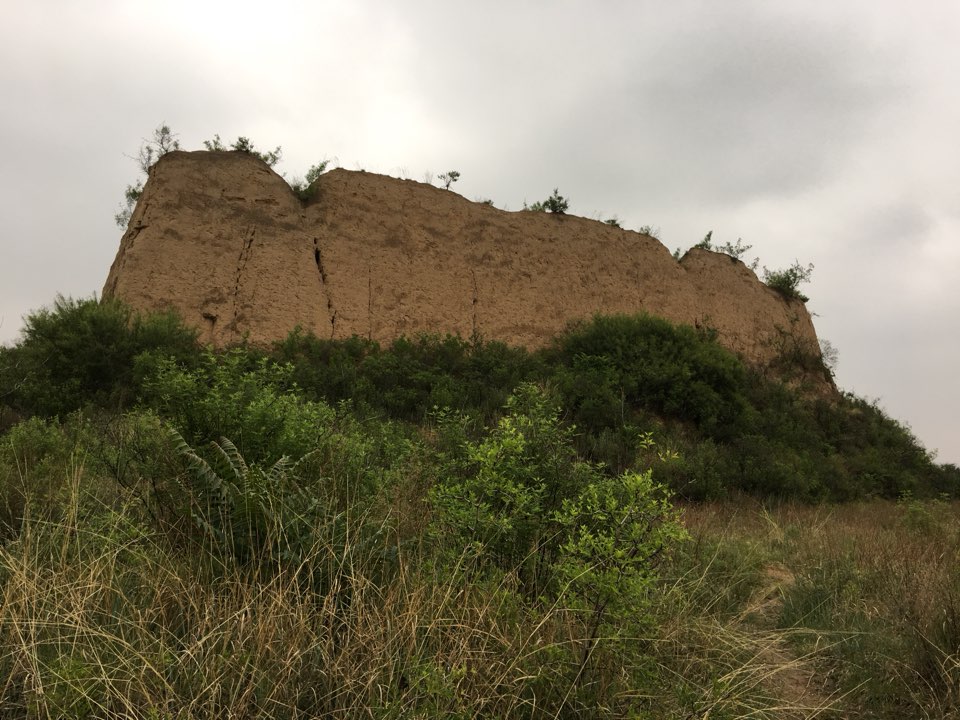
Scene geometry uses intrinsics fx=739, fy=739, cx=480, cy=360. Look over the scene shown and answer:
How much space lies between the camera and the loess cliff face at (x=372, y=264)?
15.2 metres

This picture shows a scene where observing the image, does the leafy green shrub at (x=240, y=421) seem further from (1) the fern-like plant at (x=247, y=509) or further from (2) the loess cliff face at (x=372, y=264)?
(2) the loess cliff face at (x=372, y=264)

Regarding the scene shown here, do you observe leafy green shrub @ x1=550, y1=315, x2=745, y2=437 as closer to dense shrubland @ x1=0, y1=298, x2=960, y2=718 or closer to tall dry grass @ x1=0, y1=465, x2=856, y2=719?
dense shrubland @ x1=0, y1=298, x2=960, y2=718

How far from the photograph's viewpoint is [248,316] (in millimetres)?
→ 15141

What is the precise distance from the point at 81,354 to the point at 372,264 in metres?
6.50

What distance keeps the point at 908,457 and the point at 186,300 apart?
1817 centimetres

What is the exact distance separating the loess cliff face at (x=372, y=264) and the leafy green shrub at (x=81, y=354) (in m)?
1.17

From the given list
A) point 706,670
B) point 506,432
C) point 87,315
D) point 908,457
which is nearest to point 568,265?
point 908,457

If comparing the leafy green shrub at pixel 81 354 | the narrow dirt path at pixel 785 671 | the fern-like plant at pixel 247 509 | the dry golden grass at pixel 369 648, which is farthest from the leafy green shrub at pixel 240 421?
the leafy green shrub at pixel 81 354

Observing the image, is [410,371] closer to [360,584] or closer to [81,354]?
[81,354]

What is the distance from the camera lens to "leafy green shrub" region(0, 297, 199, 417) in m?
12.1

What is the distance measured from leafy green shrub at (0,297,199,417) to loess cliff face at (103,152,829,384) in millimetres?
1169

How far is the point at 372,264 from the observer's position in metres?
17.0

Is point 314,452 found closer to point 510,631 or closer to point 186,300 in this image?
point 510,631

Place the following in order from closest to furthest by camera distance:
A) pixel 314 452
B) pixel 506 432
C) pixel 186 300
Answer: pixel 314 452 < pixel 506 432 < pixel 186 300
